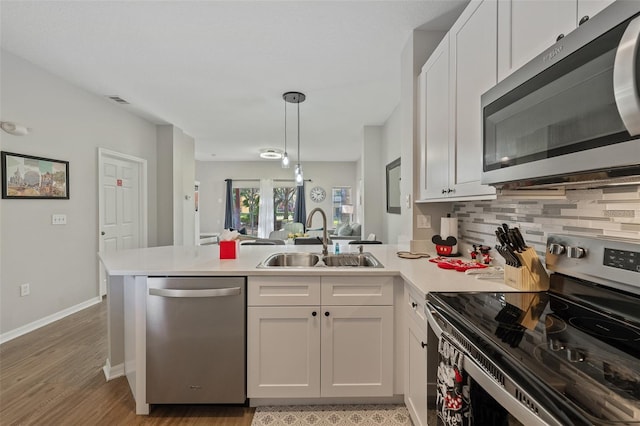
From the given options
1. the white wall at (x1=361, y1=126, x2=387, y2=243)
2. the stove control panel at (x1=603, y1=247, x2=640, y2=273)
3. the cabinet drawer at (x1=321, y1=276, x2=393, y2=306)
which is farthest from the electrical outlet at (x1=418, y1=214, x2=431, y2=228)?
the white wall at (x1=361, y1=126, x2=387, y2=243)

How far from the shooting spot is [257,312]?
69.8 inches

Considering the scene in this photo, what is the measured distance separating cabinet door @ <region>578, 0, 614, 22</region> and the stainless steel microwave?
133mm

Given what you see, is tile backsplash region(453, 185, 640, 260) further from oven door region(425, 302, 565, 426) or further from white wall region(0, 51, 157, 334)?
white wall region(0, 51, 157, 334)

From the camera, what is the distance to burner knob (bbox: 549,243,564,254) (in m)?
1.23

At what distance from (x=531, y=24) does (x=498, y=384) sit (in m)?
1.22

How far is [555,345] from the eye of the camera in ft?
2.59

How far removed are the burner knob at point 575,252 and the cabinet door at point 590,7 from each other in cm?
78

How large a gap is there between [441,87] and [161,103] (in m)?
3.63

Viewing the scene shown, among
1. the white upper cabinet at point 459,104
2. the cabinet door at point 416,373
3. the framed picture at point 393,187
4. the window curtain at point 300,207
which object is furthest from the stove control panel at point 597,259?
the window curtain at point 300,207

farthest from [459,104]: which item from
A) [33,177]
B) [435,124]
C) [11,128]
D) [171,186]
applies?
Result: [171,186]

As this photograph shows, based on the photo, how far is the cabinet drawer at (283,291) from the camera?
177 centimetres

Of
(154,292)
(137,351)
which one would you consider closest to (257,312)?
(154,292)

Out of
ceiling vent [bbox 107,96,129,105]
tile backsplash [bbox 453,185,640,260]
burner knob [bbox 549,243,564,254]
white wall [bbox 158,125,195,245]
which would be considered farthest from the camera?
white wall [bbox 158,125,195,245]

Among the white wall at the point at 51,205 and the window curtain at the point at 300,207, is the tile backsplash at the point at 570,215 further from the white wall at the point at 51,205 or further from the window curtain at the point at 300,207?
the window curtain at the point at 300,207
